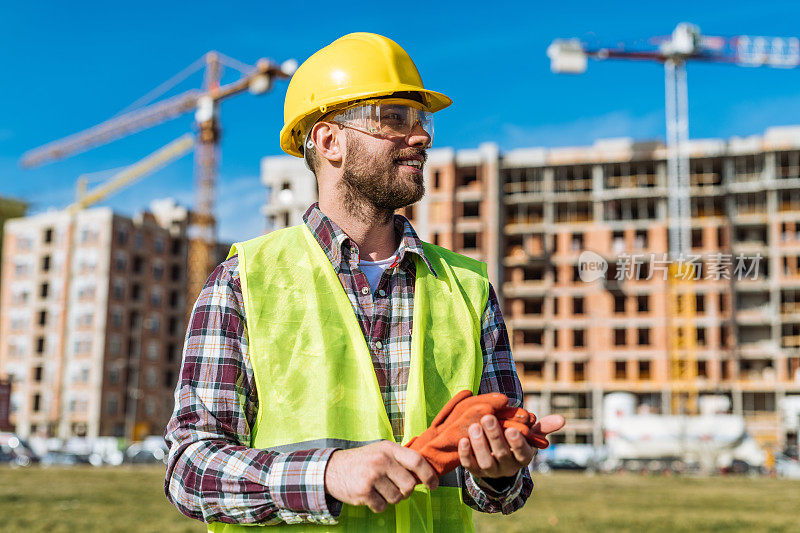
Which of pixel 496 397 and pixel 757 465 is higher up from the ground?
pixel 496 397

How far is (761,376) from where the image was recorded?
228ft

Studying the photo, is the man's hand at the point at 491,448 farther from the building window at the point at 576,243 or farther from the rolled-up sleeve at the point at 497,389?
the building window at the point at 576,243

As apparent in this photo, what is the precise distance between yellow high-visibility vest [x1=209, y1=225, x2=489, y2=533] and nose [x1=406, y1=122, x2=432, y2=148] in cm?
41

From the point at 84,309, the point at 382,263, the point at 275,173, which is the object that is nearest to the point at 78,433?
the point at 84,309

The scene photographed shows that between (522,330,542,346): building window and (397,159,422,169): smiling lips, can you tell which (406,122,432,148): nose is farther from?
(522,330,542,346): building window

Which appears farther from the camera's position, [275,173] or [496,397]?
[275,173]

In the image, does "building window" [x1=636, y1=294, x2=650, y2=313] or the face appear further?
"building window" [x1=636, y1=294, x2=650, y2=313]

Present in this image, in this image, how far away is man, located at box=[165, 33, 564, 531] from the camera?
7.42 ft

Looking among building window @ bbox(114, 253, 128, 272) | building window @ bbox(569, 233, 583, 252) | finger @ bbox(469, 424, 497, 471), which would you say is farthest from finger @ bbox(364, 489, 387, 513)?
building window @ bbox(114, 253, 128, 272)

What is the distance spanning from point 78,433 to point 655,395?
48.4 m

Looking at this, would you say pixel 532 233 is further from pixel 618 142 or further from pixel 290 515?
pixel 290 515

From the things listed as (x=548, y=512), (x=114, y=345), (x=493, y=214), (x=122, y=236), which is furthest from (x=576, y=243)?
(x=548, y=512)

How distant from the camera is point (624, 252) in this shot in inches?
2800

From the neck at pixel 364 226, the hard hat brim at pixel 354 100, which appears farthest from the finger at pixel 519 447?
the hard hat brim at pixel 354 100
